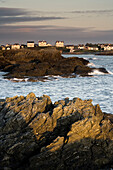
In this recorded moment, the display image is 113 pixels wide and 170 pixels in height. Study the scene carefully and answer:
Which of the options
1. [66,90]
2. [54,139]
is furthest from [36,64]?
[54,139]

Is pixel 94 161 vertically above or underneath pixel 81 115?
underneath

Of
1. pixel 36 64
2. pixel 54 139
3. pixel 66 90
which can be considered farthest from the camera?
pixel 36 64

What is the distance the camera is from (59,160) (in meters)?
7.08

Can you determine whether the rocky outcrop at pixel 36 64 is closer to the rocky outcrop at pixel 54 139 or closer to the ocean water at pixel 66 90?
the ocean water at pixel 66 90

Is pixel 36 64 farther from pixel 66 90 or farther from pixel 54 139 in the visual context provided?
pixel 54 139

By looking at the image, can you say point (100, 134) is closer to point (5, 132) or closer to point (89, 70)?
point (5, 132)

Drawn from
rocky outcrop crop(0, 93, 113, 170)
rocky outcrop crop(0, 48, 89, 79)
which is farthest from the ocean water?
rocky outcrop crop(0, 93, 113, 170)

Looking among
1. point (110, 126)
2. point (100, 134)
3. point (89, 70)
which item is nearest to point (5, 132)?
point (100, 134)

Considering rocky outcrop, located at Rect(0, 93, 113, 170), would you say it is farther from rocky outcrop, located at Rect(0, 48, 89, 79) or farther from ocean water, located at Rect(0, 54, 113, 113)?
rocky outcrop, located at Rect(0, 48, 89, 79)

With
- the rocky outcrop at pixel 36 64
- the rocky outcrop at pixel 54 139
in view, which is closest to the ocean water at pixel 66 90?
the rocky outcrop at pixel 36 64

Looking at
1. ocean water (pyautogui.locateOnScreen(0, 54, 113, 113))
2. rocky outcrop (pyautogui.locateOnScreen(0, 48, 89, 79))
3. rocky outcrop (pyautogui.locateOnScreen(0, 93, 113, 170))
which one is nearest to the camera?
rocky outcrop (pyautogui.locateOnScreen(0, 93, 113, 170))

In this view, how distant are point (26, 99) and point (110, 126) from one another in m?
3.85

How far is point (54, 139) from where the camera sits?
25.0 ft

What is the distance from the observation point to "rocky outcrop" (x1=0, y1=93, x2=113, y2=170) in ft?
23.3
